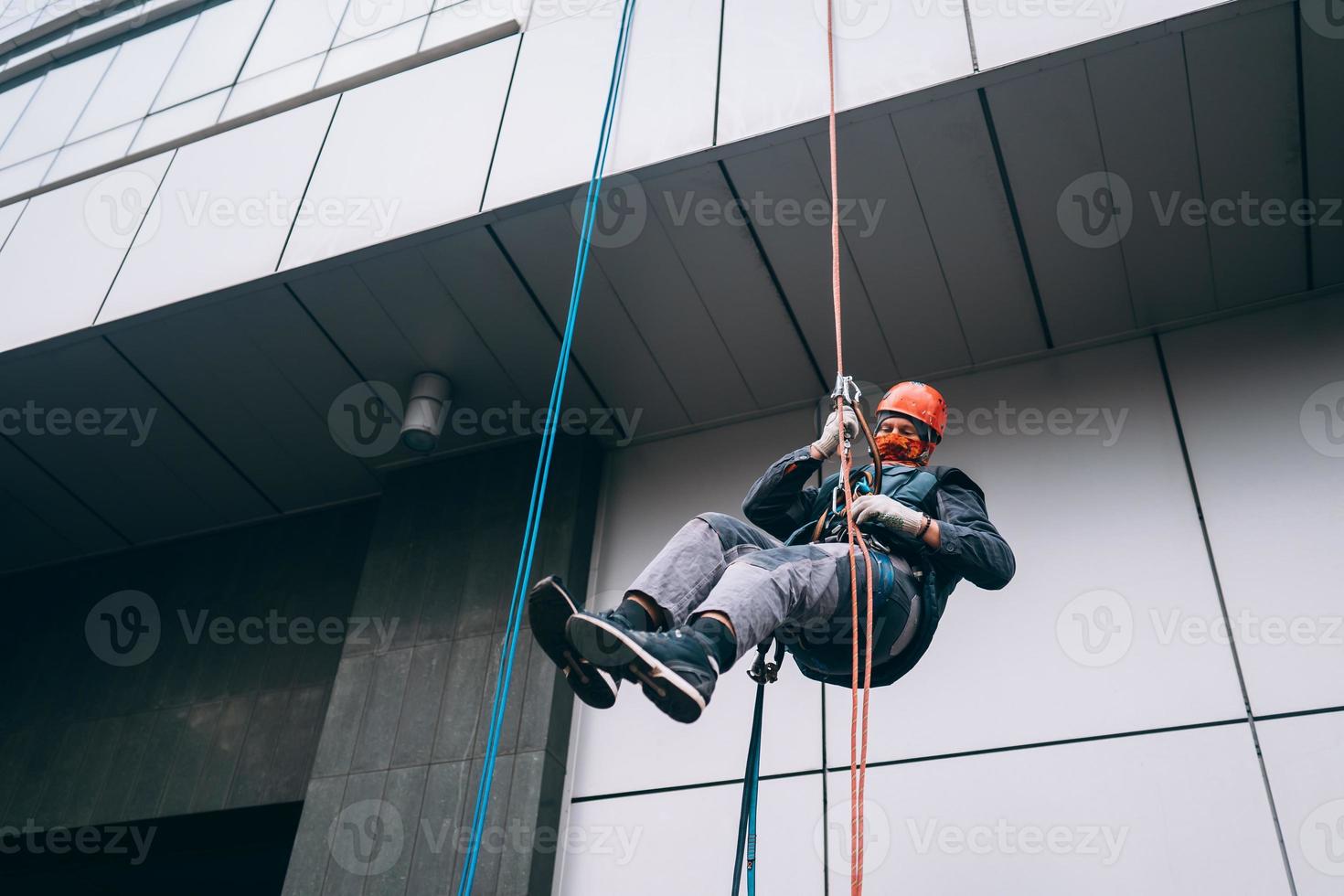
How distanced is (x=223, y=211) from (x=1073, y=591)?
17.3 feet

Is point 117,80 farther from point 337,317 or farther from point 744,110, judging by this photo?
point 744,110

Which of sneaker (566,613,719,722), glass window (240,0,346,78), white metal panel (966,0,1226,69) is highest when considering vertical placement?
glass window (240,0,346,78)

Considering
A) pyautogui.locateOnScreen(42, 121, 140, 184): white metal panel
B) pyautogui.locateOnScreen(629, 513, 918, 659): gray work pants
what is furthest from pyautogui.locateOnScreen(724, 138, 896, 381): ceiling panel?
pyautogui.locateOnScreen(42, 121, 140, 184): white metal panel

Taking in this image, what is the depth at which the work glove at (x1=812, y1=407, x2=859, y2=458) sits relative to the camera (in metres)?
4.24

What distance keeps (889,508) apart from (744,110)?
2731 millimetres

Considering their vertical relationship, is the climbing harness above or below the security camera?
below

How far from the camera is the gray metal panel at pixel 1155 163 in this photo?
552 centimetres

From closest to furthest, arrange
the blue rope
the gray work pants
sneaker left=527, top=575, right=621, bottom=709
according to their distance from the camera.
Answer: sneaker left=527, top=575, right=621, bottom=709 → the gray work pants → the blue rope

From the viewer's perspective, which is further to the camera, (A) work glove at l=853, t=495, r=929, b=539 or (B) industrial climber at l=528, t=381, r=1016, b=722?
(A) work glove at l=853, t=495, r=929, b=539

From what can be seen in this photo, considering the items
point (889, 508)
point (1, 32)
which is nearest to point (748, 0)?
point (889, 508)

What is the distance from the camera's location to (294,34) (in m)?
8.26

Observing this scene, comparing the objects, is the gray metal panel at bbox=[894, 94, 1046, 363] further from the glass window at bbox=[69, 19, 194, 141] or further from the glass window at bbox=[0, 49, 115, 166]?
the glass window at bbox=[0, 49, 115, 166]

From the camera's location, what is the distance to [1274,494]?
5.81 meters

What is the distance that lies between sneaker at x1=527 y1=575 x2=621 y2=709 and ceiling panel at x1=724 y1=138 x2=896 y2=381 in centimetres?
313
